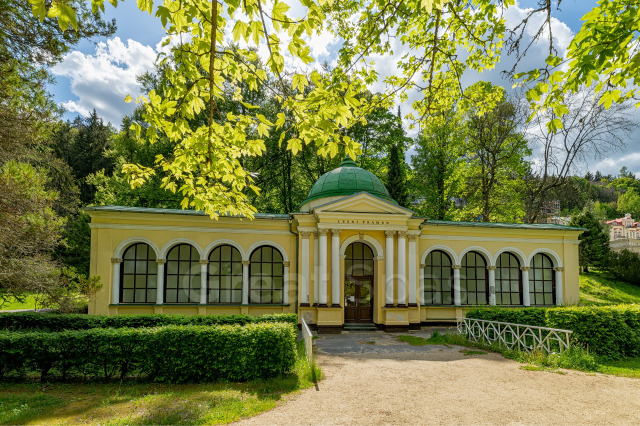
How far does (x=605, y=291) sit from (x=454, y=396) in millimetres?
27536

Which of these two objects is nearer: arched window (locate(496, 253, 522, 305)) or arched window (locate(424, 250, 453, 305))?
arched window (locate(424, 250, 453, 305))

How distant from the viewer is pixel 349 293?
17.4 m

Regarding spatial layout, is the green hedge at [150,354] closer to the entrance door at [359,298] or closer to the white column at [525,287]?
the entrance door at [359,298]

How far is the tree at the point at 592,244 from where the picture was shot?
31.2 metres

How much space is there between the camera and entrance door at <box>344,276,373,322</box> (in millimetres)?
17250

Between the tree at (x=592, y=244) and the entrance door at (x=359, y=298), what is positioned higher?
the tree at (x=592, y=244)

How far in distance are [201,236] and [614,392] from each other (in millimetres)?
14399

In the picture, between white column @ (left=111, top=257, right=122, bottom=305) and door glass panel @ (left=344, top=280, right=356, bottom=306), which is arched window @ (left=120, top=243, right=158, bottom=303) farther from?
door glass panel @ (left=344, top=280, right=356, bottom=306)

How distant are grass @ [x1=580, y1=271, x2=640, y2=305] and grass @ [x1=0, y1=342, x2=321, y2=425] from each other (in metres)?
24.9

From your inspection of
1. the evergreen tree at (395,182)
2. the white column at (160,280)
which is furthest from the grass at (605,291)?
the white column at (160,280)

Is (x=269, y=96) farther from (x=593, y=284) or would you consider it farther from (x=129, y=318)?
(x=593, y=284)

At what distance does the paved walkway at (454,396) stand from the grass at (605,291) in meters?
20.1

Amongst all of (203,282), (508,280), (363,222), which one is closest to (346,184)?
(363,222)

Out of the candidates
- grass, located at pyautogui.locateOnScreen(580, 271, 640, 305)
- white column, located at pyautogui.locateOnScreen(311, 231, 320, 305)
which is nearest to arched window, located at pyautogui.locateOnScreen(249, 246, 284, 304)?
white column, located at pyautogui.locateOnScreen(311, 231, 320, 305)
